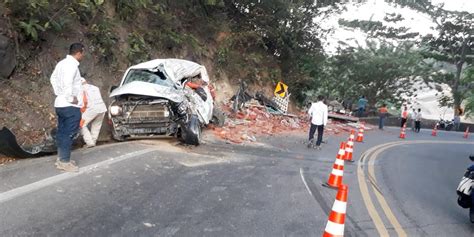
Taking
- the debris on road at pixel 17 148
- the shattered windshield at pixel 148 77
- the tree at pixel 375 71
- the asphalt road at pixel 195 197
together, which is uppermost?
the tree at pixel 375 71

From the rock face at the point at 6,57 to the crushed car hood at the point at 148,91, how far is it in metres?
2.33

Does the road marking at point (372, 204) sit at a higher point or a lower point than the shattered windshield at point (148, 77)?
lower

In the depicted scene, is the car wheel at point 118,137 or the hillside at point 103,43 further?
the car wheel at point 118,137

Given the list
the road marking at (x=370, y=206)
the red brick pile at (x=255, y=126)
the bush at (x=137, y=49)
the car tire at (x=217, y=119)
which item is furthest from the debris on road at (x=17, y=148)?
the car tire at (x=217, y=119)

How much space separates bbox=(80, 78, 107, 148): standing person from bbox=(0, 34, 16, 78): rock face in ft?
6.53

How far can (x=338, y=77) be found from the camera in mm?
37719

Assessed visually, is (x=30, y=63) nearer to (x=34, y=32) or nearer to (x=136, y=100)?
(x=34, y=32)

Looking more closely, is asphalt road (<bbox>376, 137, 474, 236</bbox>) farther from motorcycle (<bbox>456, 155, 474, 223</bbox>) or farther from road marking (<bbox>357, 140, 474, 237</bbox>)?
motorcycle (<bbox>456, 155, 474, 223</bbox>)

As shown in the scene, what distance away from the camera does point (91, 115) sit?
368 inches

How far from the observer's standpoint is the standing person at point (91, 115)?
30.2 ft

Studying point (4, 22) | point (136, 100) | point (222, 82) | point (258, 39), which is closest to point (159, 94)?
point (136, 100)

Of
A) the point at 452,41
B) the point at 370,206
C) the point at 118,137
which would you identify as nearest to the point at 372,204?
the point at 370,206

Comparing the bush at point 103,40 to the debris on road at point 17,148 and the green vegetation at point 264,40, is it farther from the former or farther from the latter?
the debris on road at point 17,148

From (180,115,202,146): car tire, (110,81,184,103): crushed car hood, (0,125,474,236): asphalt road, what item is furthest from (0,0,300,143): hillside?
(180,115,202,146): car tire
